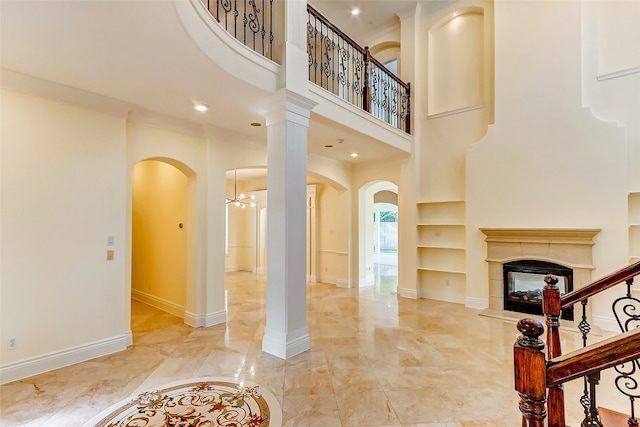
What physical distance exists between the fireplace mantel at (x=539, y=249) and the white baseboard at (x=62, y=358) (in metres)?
5.66

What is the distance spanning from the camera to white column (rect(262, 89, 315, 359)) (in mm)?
3477

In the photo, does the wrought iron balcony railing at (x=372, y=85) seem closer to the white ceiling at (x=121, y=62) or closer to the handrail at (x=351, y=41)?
the handrail at (x=351, y=41)

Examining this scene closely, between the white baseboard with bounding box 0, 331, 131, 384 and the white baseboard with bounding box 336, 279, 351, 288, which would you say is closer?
the white baseboard with bounding box 0, 331, 131, 384

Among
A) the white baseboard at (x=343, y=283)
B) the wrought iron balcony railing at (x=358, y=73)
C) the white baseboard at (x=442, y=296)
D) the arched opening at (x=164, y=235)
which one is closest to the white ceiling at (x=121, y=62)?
the arched opening at (x=164, y=235)

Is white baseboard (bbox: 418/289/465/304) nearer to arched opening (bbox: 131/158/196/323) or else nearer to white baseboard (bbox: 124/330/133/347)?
arched opening (bbox: 131/158/196/323)

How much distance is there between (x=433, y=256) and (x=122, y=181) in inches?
221

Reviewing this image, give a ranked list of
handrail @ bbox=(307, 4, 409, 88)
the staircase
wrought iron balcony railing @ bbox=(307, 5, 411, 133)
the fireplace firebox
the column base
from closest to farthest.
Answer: the staircase, the column base, handrail @ bbox=(307, 4, 409, 88), the fireplace firebox, wrought iron balcony railing @ bbox=(307, 5, 411, 133)

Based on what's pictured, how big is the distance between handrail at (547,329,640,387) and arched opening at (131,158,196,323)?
4.41 meters

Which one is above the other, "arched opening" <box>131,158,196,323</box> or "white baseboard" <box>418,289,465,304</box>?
"arched opening" <box>131,158,196,323</box>

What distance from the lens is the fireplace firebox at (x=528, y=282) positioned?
479 centimetres

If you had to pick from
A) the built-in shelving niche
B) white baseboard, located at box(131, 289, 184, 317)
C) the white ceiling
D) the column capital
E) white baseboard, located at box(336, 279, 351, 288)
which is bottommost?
white baseboard, located at box(336, 279, 351, 288)

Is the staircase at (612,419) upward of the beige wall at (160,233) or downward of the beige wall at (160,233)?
downward

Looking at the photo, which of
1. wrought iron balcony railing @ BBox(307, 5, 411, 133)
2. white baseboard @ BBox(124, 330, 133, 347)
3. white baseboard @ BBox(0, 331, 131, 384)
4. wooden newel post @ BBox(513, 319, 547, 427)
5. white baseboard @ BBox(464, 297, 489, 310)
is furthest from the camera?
white baseboard @ BBox(464, 297, 489, 310)

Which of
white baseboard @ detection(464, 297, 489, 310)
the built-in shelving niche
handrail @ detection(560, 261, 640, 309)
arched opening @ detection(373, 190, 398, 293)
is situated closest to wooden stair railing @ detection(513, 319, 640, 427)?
handrail @ detection(560, 261, 640, 309)
